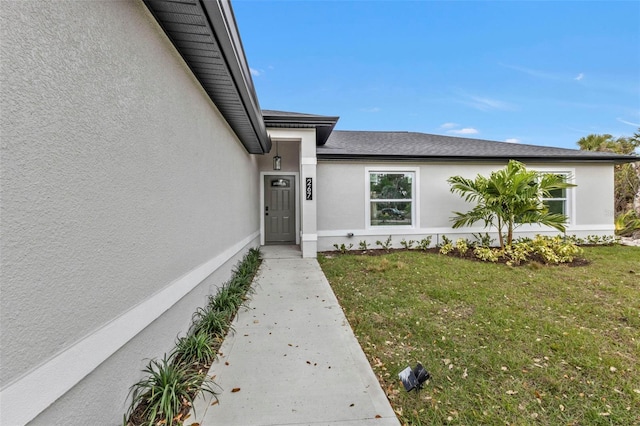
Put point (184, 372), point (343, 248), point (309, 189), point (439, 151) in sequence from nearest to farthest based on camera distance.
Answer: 1. point (184, 372)
2. point (309, 189)
3. point (343, 248)
4. point (439, 151)

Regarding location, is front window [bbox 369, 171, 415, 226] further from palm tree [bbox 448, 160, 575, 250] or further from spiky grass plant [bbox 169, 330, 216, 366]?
spiky grass plant [bbox 169, 330, 216, 366]

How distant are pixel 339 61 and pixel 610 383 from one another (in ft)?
54.4

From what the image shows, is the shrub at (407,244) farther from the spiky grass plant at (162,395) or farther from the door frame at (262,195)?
the spiky grass plant at (162,395)

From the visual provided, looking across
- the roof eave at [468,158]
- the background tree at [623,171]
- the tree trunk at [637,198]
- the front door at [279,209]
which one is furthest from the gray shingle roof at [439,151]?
the background tree at [623,171]

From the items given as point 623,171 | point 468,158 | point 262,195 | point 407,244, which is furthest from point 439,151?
point 623,171

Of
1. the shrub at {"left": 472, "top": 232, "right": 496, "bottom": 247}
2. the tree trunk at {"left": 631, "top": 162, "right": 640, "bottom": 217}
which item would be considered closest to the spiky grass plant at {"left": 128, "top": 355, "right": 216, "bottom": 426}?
the shrub at {"left": 472, "top": 232, "right": 496, "bottom": 247}

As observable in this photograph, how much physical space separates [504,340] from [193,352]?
3.66 m

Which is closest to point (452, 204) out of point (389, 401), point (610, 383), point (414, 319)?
point (414, 319)

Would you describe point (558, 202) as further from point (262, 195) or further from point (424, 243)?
point (262, 195)

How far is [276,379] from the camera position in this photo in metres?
2.51

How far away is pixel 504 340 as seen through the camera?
10.5 feet

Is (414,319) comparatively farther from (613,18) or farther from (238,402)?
(613,18)

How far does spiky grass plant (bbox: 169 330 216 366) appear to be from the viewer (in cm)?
266

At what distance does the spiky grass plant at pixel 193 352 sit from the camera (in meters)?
2.66
